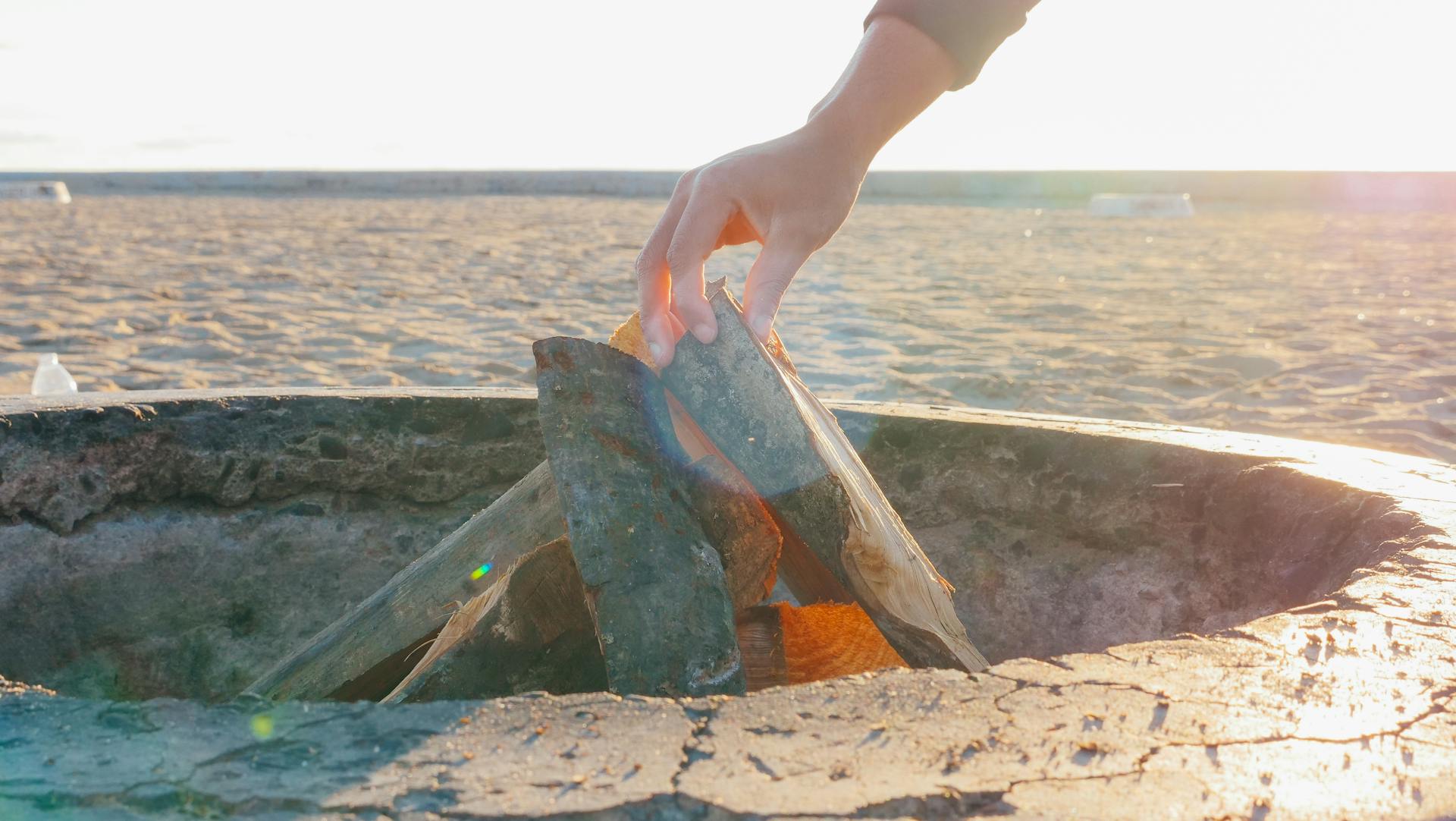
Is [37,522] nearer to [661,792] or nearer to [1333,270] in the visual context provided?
[661,792]

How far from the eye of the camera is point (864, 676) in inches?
43.5

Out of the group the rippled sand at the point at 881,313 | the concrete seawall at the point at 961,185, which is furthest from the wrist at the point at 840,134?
the concrete seawall at the point at 961,185

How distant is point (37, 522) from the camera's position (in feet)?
6.70

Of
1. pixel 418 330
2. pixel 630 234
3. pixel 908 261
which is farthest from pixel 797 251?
pixel 630 234

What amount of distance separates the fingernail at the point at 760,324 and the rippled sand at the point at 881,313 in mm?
3452

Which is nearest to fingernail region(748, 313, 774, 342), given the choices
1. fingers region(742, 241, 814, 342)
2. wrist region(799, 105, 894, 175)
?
fingers region(742, 241, 814, 342)

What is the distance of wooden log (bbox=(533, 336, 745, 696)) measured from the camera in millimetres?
1357

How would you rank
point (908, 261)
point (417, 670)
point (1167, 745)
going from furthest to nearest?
point (908, 261) < point (417, 670) < point (1167, 745)

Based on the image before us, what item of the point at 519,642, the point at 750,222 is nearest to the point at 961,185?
the point at 750,222

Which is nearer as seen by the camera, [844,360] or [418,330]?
[844,360]

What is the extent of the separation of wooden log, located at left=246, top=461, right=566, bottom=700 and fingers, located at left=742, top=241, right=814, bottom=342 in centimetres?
40

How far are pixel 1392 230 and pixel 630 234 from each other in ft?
30.8

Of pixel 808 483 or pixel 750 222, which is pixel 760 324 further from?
pixel 808 483

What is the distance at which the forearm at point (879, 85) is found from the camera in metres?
1.72
